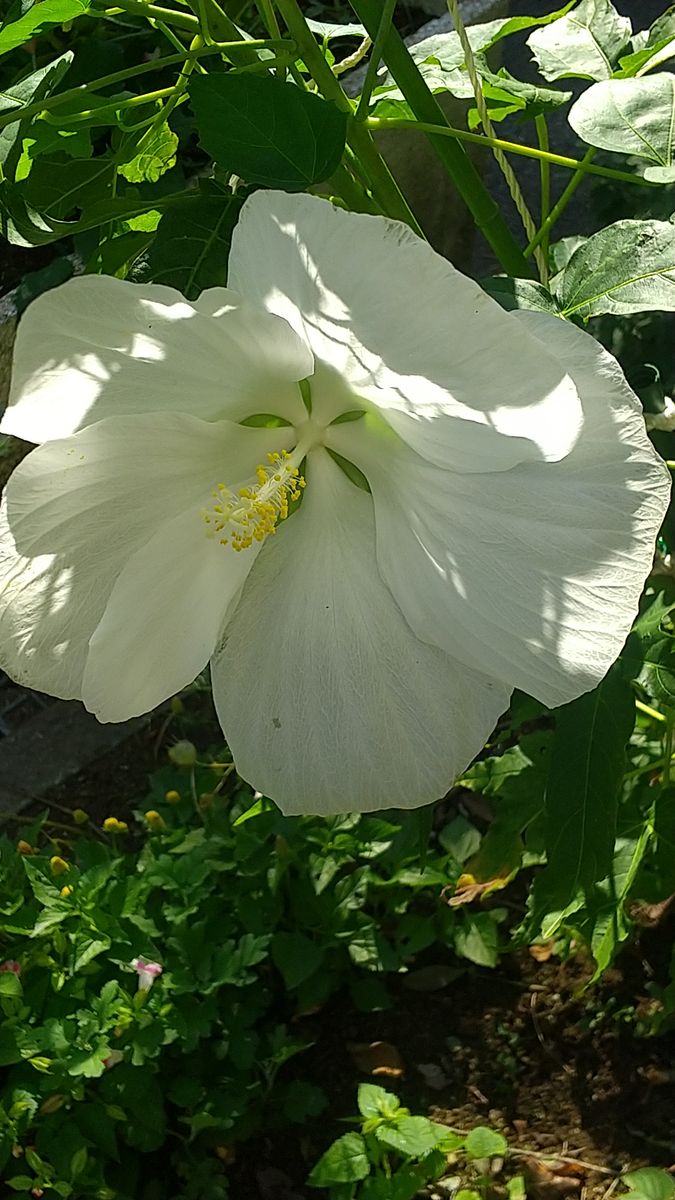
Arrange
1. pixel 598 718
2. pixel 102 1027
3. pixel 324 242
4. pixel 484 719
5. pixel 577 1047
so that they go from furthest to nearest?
pixel 577 1047 < pixel 102 1027 < pixel 598 718 < pixel 484 719 < pixel 324 242

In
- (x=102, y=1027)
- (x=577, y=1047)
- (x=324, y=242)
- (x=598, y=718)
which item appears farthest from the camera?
(x=577, y=1047)

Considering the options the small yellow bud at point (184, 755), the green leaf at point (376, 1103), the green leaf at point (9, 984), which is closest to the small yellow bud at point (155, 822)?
the small yellow bud at point (184, 755)

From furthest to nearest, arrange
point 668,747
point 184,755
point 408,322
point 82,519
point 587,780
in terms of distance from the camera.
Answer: point 184,755 < point 668,747 < point 587,780 < point 82,519 < point 408,322

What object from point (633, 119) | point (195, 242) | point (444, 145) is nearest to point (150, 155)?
point (195, 242)

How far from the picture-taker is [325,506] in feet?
2.36

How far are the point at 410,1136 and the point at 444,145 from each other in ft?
3.10

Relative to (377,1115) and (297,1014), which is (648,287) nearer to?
(377,1115)

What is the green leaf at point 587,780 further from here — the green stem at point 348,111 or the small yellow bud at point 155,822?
the small yellow bud at point 155,822

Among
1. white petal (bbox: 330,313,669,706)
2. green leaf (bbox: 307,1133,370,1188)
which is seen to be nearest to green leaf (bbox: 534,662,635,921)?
white petal (bbox: 330,313,669,706)

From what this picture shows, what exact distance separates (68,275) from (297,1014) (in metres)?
0.95

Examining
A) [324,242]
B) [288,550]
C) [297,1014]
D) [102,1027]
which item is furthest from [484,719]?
[297,1014]

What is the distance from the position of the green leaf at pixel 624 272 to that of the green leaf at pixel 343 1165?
92cm

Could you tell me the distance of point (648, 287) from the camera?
0.68 metres

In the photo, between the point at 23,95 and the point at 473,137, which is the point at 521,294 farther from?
the point at 23,95
